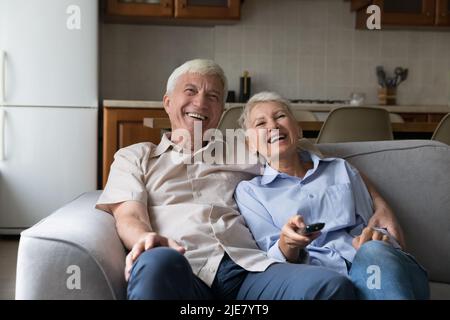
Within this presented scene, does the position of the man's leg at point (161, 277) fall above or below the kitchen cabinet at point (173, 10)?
below

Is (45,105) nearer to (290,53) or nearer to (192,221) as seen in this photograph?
(290,53)

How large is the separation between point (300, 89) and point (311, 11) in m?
0.60

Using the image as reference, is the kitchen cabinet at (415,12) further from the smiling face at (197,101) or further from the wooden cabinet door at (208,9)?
the smiling face at (197,101)

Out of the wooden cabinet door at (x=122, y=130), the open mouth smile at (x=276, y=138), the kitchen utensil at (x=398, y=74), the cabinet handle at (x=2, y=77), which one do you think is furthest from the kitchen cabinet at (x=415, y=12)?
the open mouth smile at (x=276, y=138)

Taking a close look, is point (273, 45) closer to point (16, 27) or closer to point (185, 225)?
point (16, 27)

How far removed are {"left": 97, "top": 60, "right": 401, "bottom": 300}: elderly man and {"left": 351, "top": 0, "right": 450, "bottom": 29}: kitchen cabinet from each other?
309 cm

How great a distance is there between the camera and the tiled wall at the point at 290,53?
15.9 feet

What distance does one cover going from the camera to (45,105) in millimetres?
4039

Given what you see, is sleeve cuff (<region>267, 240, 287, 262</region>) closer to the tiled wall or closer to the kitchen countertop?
the kitchen countertop

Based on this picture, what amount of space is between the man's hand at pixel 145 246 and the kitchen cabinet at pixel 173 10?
3.14 meters

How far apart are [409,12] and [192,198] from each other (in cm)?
348

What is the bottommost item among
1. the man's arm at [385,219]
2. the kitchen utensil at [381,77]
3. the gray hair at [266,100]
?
the man's arm at [385,219]

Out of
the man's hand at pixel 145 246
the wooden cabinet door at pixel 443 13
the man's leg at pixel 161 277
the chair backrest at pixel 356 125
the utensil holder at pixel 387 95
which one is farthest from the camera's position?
the utensil holder at pixel 387 95

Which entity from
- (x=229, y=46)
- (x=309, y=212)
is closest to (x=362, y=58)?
(x=229, y=46)
